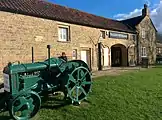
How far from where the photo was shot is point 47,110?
8625mm

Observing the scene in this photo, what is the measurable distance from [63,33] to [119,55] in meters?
13.1

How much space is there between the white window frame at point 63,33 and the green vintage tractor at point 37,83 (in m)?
11.1

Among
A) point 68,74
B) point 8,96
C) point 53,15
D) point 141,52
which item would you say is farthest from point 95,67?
point 8,96

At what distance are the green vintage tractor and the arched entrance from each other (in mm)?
21476

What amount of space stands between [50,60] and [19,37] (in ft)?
28.7

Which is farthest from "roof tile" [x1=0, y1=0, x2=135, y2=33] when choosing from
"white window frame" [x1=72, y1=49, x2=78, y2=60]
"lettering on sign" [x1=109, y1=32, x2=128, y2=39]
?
"white window frame" [x1=72, y1=49, x2=78, y2=60]

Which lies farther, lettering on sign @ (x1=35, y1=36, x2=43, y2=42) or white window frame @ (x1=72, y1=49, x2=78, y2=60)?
white window frame @ (x1=72, y1=49, x2=78, y2=60)

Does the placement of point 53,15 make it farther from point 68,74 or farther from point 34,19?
point 68,74

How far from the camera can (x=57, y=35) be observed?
19734 millimetres

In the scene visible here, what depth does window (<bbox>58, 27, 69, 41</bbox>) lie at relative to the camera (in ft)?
66.5

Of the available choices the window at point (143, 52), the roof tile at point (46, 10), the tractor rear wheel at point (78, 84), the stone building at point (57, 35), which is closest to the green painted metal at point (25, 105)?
the tractor rear wheel at point (78, 84)

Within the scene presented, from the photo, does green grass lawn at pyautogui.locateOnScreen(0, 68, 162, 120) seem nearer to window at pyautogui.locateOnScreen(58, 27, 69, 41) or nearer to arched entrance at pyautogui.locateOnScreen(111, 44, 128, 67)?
window at pyautogui.locateOnScreen(58, 27, 69, 41)

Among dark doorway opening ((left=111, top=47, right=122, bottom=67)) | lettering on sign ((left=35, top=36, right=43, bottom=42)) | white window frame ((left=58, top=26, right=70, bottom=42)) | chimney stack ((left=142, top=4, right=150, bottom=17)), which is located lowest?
dark doorway opening ((left=111, top=47, right=122, bottom=67))

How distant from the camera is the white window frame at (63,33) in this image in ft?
66.3
